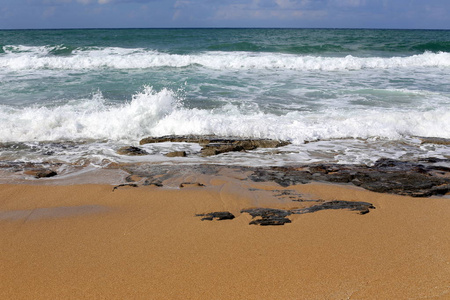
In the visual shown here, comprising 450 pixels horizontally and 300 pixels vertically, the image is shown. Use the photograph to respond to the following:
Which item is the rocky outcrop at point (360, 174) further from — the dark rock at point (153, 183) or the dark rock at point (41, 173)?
the dark rock at point (41, 173)

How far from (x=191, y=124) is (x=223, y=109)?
1777 mm

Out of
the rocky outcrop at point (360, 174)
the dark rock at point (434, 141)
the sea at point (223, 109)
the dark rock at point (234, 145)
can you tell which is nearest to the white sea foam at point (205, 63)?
the sea at point (223, 109)

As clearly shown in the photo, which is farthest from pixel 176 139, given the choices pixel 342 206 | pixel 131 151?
pixel 342 206

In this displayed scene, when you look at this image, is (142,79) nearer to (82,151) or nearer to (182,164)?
(82,151)

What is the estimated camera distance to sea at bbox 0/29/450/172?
6.31 metres

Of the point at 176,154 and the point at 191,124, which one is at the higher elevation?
the point at 191,124

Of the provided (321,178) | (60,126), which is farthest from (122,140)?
(321,178)

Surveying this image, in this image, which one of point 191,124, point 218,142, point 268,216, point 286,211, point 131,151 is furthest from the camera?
point 191,124

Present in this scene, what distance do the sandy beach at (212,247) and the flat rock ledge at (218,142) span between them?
2.00 metres

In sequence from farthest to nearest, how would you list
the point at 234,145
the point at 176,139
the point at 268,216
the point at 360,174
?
the point at 176,139
the point at 234,145
the point at 360,174
the point at 268,216

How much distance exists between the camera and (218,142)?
6.60m

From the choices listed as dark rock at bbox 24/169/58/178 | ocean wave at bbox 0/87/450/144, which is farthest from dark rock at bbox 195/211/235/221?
Result: ocean wave at bbox 0/87/450/144

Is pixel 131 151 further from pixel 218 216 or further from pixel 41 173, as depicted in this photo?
pixel 218 216

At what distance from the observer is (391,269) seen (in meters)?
2.73
